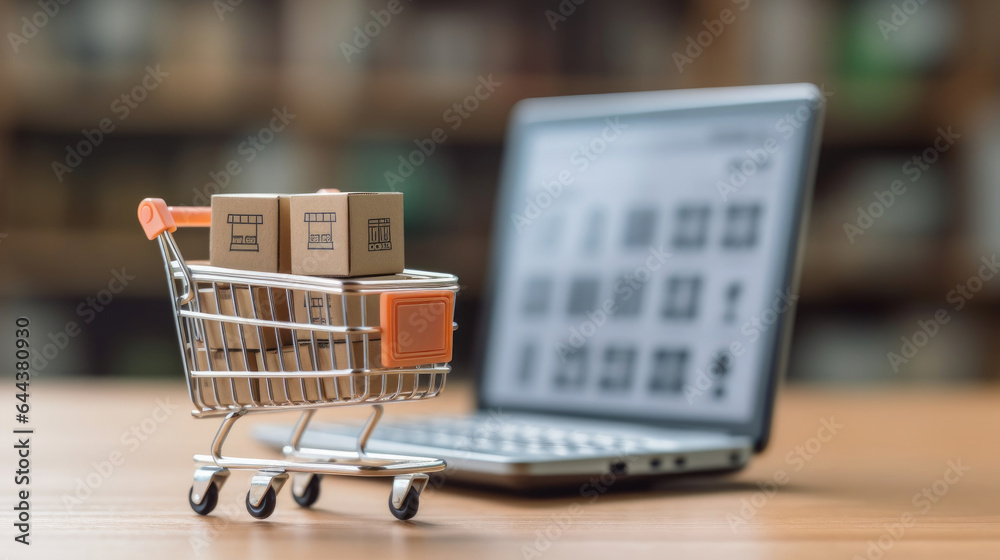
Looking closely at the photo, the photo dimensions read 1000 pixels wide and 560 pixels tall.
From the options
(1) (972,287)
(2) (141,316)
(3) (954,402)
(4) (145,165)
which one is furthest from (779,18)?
(2) (141,316)

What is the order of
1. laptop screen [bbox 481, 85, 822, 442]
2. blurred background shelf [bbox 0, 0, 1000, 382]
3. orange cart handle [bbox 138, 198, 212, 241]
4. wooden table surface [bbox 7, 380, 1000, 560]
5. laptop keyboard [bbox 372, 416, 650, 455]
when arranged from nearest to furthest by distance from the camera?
1. wooden table surface [bbox 7, 380, 1000, 560]
2. orange cart handle [bbox 138, 198, 212, 241]
3. laptop keyboard [bbox 372, 416, 650, 455]
4. laptop screen [bbox 481, 85, 822, 442]
5. blurred background shelf [bbox 0, 0, 1000, 382]

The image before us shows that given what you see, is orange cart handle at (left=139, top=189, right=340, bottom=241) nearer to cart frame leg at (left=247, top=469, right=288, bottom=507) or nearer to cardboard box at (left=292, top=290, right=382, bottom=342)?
cardboard box at (left=292, top=290, right=382, bottom=342)

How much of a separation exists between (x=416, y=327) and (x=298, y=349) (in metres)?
0.10

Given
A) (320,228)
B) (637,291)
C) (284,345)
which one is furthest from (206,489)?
(637,291)

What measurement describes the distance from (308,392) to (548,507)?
0.22 m

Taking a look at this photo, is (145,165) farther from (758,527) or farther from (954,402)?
(758,527)

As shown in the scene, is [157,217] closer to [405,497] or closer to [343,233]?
[343,233]

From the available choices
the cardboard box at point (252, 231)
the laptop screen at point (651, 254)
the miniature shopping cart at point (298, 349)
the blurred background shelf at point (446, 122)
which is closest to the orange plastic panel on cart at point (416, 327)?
the miniature shopping cart at point (298, 349)

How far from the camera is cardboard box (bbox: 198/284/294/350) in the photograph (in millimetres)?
794

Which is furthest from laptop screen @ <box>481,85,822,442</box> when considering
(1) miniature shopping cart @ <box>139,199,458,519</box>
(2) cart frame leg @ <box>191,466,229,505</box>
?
(2) cart frame leg @ <box>191,466,229,505</box>

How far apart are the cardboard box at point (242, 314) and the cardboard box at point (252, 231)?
22mm

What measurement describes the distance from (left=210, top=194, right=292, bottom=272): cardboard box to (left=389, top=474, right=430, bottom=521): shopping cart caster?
187 mm

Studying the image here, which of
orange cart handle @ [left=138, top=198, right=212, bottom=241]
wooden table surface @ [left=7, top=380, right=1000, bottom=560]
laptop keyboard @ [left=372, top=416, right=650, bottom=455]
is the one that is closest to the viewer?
wooden table surface @ [left=7, top=380, right=1000, bottom=560]

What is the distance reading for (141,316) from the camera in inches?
120
